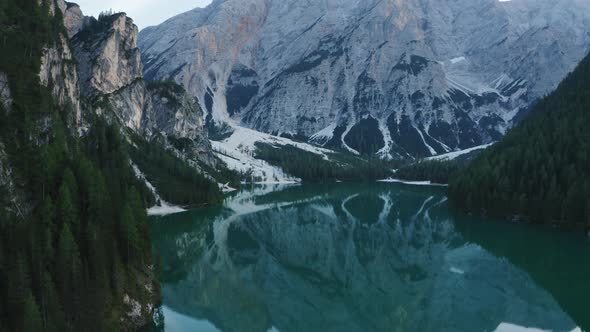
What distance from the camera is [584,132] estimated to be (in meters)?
101

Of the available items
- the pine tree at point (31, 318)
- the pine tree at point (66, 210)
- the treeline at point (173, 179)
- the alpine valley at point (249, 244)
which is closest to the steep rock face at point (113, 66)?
the treeline at point (173, 179)

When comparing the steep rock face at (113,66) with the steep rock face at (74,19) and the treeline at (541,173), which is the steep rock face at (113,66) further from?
the treeline at (541,173)

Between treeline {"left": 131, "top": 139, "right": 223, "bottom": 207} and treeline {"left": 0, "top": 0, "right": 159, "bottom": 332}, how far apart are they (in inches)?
2655

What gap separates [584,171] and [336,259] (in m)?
56.8

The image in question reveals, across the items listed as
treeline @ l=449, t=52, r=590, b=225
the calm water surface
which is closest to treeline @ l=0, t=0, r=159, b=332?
the calm water surface

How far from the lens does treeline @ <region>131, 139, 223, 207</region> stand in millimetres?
122750

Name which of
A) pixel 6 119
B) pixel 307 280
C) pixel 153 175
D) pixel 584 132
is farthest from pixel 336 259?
pixel 153 175

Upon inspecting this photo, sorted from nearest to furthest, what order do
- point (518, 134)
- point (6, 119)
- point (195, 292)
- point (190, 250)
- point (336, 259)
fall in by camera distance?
point (6, 119) → point (195, 292) → point (336, 259) → point (190, 250) → point (518, 134)

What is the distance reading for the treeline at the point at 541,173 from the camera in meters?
88.6

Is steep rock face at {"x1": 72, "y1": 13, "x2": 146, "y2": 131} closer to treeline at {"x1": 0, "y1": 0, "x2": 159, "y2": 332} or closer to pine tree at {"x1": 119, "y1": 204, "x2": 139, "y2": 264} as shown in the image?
treeline at {"x1": 0, "y1": 0, "x2": 159, "y2": 332}

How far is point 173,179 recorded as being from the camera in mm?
135750

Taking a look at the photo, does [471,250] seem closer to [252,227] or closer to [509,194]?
[509,194]

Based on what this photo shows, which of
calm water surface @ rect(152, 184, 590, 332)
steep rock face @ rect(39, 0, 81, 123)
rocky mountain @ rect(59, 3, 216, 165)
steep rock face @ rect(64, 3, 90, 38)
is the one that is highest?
steep rock face @ rect(64, 3, 90, 38)

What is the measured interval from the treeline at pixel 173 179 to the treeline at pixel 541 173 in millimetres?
65994
